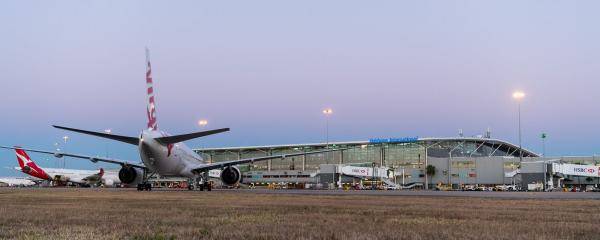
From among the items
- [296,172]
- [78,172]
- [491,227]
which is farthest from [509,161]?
[491,227]

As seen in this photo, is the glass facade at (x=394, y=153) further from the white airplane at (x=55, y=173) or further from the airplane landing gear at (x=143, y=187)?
the airplane landing gear at (x=143, y=187)

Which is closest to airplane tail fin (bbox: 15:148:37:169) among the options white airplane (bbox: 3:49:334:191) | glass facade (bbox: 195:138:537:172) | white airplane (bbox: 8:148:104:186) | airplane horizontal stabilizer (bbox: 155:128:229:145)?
white airplane (bbox: 8:148:104:186)

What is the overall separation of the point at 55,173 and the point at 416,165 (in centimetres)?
9172

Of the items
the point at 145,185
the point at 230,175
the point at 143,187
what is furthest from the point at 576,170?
the point at 143,187

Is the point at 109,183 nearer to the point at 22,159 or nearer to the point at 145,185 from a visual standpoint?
the point at 22,159

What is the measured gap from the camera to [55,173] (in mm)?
122000

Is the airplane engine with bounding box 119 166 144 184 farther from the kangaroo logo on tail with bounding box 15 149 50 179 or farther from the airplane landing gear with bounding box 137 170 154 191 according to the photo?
the kangaroo logo on tail with bounding box 15 149 50 179

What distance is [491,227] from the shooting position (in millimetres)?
11305

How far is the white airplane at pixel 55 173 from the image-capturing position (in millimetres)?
108438

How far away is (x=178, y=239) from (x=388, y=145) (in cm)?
16487

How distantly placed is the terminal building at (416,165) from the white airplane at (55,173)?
49517 mm

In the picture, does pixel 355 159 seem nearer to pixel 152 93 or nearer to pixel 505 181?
pixel 505 181

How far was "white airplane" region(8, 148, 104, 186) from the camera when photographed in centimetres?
10844

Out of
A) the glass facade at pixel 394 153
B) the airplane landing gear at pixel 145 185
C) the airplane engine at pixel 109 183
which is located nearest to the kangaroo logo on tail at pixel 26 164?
the airplane engine at pixel 109 183
